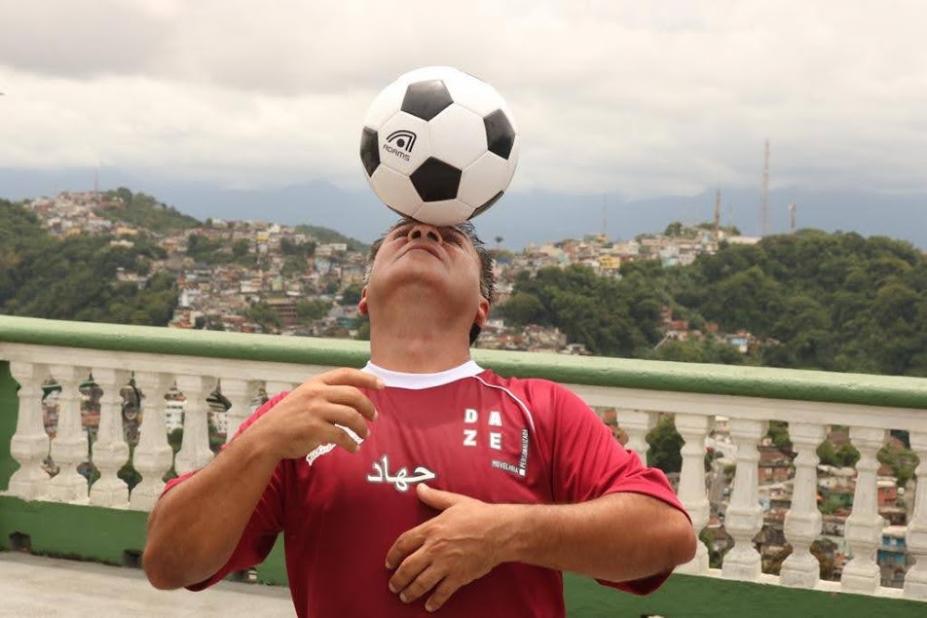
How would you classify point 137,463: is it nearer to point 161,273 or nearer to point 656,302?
point 656,302

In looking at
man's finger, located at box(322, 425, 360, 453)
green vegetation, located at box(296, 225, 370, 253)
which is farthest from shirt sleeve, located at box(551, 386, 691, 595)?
green vegetation, located at box(296, 225, 370, 253)

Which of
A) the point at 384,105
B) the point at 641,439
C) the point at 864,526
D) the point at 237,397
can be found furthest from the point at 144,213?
the point at 384,105

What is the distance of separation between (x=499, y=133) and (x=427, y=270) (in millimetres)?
569

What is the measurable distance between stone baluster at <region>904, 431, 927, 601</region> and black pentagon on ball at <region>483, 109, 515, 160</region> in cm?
232

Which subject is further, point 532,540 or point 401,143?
point 401,143

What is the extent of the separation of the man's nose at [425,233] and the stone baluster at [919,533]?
262 centimetres

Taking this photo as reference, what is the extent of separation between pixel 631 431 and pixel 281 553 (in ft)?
4.77

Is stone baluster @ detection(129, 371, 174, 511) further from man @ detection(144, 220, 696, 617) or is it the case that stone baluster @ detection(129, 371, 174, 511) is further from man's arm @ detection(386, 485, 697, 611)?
man's arm @ detection(386, 485, 697, 611)

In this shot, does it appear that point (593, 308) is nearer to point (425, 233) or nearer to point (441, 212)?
point (441, 212)

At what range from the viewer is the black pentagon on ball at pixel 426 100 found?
266cm

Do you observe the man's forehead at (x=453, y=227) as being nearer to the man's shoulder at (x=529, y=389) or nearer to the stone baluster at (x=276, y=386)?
the man's shoulder at (x=529, y=389)

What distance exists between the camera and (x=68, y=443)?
540 centimetres

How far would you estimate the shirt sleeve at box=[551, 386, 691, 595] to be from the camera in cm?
214

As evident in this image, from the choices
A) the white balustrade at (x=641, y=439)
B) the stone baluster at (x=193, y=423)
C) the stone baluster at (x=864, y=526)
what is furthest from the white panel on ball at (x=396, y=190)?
the stone baluster at (x=193, y=423)
